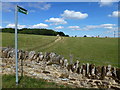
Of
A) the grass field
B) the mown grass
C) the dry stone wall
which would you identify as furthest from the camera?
the grass field

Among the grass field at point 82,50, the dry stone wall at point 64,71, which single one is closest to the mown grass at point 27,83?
the dry stone wall at point 64,71

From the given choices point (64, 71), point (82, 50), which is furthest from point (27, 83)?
point (82, 50)

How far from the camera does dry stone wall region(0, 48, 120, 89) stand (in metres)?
6.01

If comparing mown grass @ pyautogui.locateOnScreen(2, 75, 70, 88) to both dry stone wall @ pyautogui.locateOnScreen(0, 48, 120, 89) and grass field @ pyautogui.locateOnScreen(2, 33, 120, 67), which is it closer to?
dry stone wall @ pyautogui.locateOnScreen(0, 48, 120, 89)

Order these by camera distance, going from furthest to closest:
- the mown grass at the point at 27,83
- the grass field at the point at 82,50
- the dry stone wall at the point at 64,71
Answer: the grass field at the point at 82,50
the dry stone wall at the point at 64,71
the mown grass at the point at 27,83

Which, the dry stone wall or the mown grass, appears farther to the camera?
the dry stone wall

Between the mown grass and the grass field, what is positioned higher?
the grass field

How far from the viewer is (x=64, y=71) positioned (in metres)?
7.24

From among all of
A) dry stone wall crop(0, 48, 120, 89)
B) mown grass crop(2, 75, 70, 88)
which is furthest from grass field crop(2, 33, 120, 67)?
mown grass crop(2, 75, 70, 88)

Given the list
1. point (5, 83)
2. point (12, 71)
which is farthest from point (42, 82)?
point (12, 71)

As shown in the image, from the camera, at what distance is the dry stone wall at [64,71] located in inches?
237

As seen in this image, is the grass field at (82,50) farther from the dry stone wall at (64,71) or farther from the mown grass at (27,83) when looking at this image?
the mown grass at (27,83)

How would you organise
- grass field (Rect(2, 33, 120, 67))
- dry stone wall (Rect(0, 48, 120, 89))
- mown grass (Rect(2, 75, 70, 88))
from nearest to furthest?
mown grass (Rect(2, 75, 70, 88))
dry stone wall (Rect(0, 48, 120, 89))
grass field (Rect(2, 33, 120, 67))

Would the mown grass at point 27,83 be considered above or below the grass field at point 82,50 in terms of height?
below
